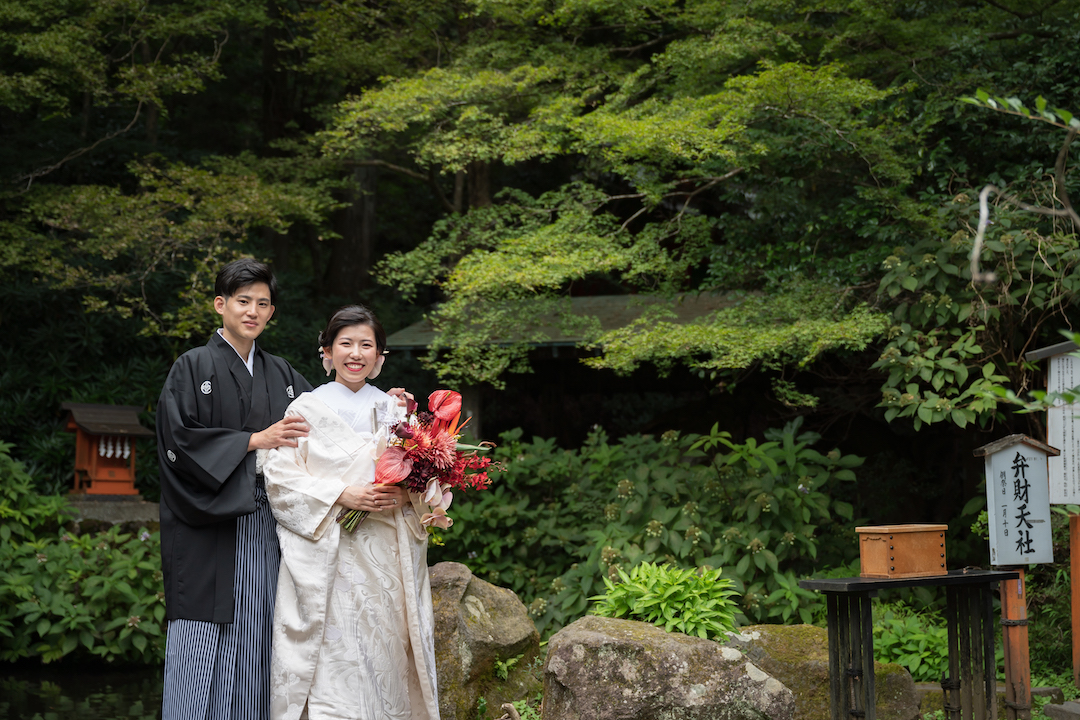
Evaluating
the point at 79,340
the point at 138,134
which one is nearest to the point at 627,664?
the point at 79,340

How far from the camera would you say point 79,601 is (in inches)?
275

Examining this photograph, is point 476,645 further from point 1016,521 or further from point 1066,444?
point 1066,444

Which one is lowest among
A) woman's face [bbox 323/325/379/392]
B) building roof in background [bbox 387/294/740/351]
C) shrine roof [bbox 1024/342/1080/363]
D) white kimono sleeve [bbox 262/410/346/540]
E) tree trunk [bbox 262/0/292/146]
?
white kimono sleeve [bbox 262/410/346/540]

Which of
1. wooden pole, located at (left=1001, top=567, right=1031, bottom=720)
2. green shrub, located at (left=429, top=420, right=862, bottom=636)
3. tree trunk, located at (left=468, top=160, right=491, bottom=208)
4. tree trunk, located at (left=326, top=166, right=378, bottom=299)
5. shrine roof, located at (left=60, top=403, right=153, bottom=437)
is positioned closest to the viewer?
wooden pole, located at (left=1001, top=567, right=1031, bottom=720)

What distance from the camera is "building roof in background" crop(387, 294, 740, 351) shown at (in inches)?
350

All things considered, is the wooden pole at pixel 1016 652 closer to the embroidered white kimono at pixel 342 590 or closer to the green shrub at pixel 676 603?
the green shrub at pixel 676 603

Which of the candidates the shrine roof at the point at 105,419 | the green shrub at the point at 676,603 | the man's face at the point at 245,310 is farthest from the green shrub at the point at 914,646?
the shrine roof at the point at 105,419

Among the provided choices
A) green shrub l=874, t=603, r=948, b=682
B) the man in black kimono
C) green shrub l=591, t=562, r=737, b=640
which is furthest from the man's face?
green shrub l=874, t=603, r=948, b=682

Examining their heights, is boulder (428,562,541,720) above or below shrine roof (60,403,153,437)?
below

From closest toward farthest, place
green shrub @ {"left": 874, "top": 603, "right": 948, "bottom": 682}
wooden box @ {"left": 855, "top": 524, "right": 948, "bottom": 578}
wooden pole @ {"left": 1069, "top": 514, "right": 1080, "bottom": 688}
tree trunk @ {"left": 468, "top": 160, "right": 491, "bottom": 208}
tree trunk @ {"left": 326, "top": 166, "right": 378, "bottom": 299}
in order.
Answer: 1. wooden box @ {"left": 855, "top": 524, "right": 948, "bottom": 578}
2. wooden pole @ {"left": 1069, "top": 514, "right": 1080, "bottom": 688}
3. green shrub @ {"left": 874, "top": 603, "right": 948, "bottom": 682}
4. tree trunk @ {"left": 468, "top": 160, "right": 491, "bottom": 208}
5. tree trunk @ {"left": 326, "top": 166, "right": 378, "bottom": 299}

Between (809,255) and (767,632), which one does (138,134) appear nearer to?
(809,255)

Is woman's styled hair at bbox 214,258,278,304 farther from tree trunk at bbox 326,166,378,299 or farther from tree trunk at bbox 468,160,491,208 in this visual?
tree trunk at bbox 326,166,378,299

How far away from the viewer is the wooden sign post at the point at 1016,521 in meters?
4.69

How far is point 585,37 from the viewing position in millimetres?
9102
